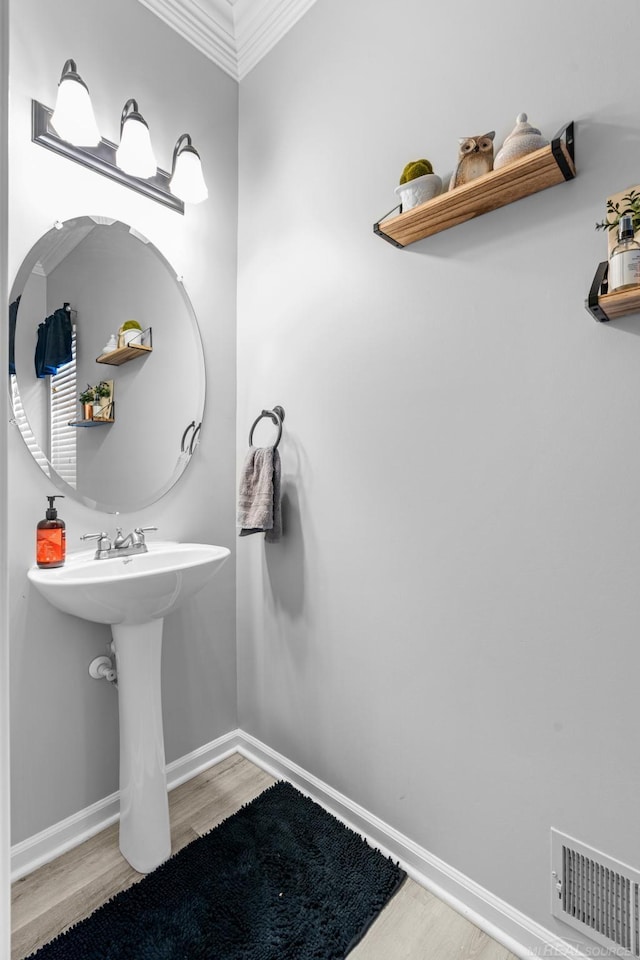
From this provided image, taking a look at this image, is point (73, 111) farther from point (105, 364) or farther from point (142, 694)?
point (142, 694)

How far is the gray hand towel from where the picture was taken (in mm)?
1686

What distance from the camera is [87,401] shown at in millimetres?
1566

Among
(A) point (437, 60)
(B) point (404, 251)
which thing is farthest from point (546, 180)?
(A) point (437, 60)

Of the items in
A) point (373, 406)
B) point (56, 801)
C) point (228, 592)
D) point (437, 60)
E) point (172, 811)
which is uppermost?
point (437, 60)

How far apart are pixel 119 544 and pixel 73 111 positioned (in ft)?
4.12

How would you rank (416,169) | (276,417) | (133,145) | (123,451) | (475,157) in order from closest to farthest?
(475,157) → (416,169) → (133,145) → (123,451) → (276,417)

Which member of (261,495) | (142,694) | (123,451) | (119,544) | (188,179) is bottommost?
(142,694)

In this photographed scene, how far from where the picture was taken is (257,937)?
123 cm

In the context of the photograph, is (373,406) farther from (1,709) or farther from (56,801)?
(56,801)

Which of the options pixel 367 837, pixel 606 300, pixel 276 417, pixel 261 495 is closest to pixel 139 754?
pixel 367 837

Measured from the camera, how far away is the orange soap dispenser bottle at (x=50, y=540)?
4.66 feet

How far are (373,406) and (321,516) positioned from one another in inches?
→ 16.5

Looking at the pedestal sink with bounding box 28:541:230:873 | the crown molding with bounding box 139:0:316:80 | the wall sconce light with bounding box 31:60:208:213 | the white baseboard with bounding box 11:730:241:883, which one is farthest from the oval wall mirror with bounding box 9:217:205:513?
the white baseboard with bounding box 11:730:241:883

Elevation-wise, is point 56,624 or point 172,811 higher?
point 56,624
